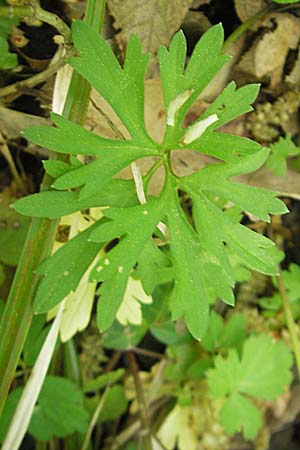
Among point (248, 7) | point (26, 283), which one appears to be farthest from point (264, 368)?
point (248, 7)

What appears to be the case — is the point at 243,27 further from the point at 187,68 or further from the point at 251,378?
the point at 251,378

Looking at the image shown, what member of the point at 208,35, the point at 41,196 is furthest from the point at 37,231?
the point at 208,35

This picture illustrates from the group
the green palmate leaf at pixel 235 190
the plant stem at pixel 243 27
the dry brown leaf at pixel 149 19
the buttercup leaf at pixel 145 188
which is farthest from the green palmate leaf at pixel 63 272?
the plant stem at pixel 243 27

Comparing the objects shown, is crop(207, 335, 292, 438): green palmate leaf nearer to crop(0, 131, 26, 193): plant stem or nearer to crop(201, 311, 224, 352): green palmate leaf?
crop(201, 311, 224, 352): green palmate leaf

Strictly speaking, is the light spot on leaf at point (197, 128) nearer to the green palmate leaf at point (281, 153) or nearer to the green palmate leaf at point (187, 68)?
the green palmate leaf at point (187, 68)

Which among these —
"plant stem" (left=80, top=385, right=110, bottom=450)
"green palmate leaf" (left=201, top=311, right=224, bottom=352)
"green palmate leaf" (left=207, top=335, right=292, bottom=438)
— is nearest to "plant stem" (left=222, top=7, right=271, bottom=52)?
"green palmate leaf" (left=201, top=311, right=224, bottom=352)

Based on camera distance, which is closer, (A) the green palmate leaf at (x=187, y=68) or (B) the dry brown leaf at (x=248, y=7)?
(A) the green palmate leaf at (x=187, y=68)
